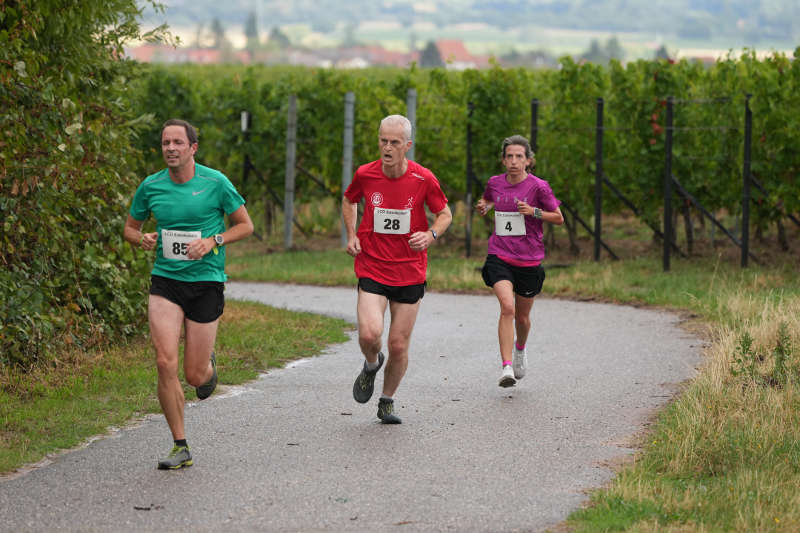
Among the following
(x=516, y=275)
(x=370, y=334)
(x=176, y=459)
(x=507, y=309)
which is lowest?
(x=176, y=459)

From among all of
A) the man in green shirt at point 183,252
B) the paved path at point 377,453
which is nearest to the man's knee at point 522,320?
the paved path at point 377,453

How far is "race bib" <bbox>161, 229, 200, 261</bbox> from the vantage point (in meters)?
7.58

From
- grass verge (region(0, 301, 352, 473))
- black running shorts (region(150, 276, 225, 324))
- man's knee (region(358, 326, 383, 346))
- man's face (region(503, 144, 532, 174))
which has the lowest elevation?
grass verge (region(0, 301, 352, 473))

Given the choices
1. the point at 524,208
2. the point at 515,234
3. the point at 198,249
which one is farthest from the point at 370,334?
the point at 515,234

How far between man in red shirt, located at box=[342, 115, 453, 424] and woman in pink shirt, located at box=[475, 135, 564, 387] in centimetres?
169

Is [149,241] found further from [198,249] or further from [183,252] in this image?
[198,249]

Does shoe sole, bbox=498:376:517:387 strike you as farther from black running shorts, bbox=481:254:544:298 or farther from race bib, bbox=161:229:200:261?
race bib, bbox=161:229:200:261

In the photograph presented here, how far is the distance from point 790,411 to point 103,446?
14.5 feet

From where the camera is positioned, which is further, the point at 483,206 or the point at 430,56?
the point at 430,56

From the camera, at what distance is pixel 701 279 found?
1797 cm

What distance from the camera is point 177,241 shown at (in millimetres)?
7586

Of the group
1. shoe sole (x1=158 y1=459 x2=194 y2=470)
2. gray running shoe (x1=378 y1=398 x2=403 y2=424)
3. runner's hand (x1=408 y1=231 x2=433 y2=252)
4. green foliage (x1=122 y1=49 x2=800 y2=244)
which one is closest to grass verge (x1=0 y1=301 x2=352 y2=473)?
shoe sole (x1=158 y1=459 x2=194 y2=470)

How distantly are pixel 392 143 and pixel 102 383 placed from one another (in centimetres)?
336

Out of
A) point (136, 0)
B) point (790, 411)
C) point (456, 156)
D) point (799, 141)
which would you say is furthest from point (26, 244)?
point (456, 156)
